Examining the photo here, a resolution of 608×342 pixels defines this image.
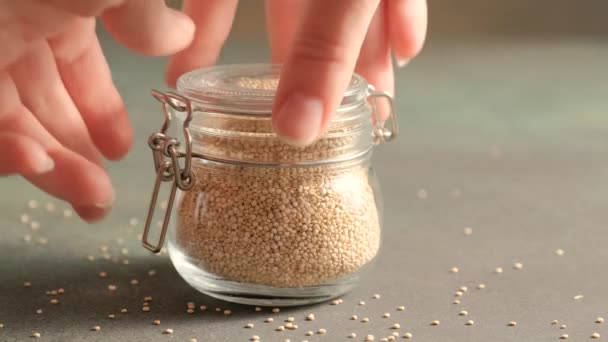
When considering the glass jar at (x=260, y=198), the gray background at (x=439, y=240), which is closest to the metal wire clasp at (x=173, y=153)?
the glass jar at (x=260, y=198)

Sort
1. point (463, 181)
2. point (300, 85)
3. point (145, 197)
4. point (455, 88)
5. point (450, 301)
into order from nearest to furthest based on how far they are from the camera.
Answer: point (300, 85)
point (450, 301)
point (145, 197)
point (463, 181)
point (455, 88)

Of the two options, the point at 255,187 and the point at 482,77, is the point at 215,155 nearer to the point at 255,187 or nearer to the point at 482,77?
the point at 255,187

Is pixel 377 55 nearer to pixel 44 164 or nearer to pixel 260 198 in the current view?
pixel 260 198

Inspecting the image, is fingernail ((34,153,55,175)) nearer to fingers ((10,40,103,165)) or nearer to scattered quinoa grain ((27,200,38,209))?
fingers ((10,40,103,165))

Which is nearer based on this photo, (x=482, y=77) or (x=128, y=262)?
(x=128, y=262)

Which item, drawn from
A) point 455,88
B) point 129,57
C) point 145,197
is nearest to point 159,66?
point 129,57

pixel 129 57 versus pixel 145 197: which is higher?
pixel 129 57

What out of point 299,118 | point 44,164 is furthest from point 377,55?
point 44,164
